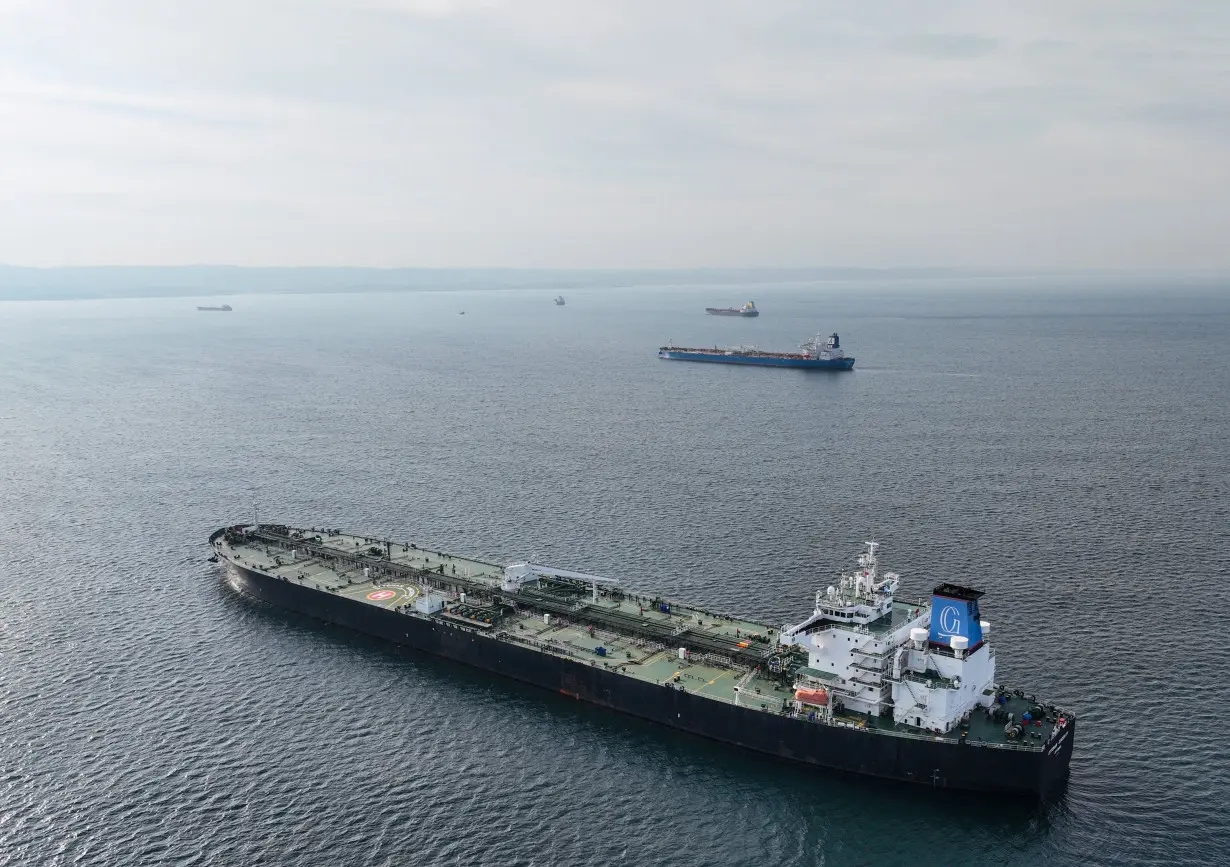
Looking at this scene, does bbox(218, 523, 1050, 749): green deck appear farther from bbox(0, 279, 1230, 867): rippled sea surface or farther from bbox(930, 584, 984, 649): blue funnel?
bbox(0, 279, 1230, 867): rippled sea surface

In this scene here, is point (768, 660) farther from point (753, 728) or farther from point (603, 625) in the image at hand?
point (603, 625)

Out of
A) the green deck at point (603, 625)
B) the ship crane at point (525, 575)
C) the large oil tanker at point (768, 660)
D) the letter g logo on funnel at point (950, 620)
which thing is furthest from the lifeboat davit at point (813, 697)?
the ship crane at point (525, 575)

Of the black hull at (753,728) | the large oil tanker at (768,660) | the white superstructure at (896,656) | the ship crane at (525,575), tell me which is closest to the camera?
the black hull at (753,728)

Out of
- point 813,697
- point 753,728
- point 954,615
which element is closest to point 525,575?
point 753,728

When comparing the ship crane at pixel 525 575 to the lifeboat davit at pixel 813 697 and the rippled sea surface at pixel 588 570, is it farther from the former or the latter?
the lifeboat davit at pixel 813 697

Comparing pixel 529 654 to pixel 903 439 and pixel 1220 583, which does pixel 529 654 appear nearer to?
pixel 1220 583

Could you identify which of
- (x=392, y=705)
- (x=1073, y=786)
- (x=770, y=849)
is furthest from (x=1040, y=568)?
(x=392, y=705)

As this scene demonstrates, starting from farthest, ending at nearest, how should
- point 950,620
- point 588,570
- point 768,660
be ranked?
point 588,570
point 768,660
point 950,620

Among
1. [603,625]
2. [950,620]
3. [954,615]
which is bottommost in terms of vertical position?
[603,625]
